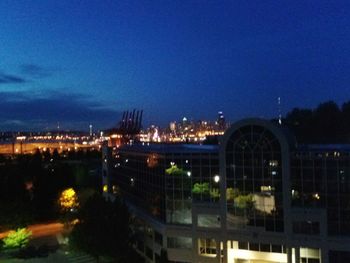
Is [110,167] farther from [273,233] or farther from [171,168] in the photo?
[273,233]

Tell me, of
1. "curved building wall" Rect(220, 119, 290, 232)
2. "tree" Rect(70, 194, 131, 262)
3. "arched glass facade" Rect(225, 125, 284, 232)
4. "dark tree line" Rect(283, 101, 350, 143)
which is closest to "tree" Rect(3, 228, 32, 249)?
"tree" Rect(70, 194, 131, 262)

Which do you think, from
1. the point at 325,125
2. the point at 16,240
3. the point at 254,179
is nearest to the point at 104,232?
the point at 16,240

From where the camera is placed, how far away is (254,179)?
30656 mm

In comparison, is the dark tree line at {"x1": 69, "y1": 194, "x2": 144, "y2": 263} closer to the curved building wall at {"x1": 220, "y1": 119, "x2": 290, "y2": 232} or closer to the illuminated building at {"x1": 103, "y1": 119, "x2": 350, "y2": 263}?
the illuminated building at {"x1": 103, "y1": 119, "x2": 350, "y2": 263}

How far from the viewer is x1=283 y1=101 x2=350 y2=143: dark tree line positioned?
7381 cm

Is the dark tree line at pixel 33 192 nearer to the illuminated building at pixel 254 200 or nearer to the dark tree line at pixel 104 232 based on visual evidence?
the dark tree line at pixel 104 232

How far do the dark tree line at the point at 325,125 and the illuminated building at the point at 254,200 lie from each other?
41837 millimetres

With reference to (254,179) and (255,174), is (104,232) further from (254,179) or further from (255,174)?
(255,174)

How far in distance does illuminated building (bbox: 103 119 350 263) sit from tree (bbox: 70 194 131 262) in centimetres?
236

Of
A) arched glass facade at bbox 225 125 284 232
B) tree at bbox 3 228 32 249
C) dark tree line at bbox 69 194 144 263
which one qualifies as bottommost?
tree at bbox 3 228 32 249

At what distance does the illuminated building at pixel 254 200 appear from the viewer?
2858 cm

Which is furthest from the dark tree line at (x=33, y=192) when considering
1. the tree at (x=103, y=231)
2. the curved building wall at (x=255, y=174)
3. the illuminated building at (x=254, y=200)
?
the curved building wall at (x=255, y=174)

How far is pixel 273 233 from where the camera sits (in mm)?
29953

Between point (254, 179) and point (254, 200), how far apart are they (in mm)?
1291
